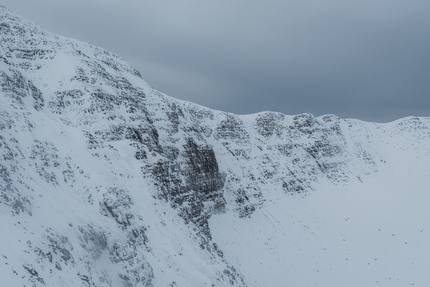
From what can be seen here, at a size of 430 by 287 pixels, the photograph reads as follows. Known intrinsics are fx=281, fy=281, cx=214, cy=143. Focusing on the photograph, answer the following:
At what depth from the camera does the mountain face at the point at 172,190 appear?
2278 cm

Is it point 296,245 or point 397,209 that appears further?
point 397,209

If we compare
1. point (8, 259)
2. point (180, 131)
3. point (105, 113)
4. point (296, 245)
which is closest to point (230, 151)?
point (180, 131)

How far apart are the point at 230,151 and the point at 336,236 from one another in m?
30.6

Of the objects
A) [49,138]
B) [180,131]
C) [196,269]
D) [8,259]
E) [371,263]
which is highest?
[180,131]

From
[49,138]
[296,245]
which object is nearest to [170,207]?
[49,138]

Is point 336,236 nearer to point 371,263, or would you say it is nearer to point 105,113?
point 371,263

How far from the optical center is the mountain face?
2278 cm

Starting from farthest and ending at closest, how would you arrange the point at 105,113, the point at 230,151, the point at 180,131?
the point at 230,151, the point at 180,131, the point at 105,113

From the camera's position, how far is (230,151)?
7188cm

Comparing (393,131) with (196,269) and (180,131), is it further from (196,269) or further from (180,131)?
(196,269)

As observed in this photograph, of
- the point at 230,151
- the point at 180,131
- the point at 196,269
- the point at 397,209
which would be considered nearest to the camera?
the point at 196,269

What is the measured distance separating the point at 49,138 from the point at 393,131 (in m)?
102

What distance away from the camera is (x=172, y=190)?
3944cm

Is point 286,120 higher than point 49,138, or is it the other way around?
point 286,120
